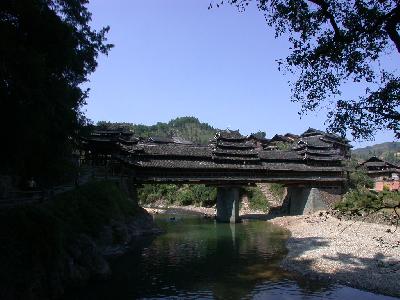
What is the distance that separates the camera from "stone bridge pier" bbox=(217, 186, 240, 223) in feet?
144

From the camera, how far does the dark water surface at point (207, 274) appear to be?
17.0 m

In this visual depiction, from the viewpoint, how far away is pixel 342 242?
28.7 m

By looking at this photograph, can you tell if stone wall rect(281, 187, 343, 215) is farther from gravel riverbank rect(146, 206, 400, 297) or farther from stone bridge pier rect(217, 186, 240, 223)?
stone bridge pier rect(217, 186, 240, 223)

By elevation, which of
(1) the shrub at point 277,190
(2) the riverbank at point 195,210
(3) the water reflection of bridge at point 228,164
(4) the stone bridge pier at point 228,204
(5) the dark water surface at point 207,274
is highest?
(3) the water reflection of bridge at point 228,164

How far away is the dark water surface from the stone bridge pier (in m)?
10.0

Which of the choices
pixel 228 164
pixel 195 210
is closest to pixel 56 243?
pixel 228 164

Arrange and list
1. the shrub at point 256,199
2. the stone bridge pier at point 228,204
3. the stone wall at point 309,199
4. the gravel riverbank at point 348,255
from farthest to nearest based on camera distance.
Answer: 1. the shrub at point 256,199
2. the stone wall at point 309,199
3. the stone bridge pier at point 228,204
4. the gravel riverbank at point 348,255

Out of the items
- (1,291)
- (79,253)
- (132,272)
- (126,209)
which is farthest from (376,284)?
(126,209)

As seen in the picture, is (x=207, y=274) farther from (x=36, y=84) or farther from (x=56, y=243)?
(x=36, y=84)

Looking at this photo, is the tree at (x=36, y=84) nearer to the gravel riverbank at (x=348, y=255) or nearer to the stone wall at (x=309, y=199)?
the gravel riverbank at (x=348, y=255)

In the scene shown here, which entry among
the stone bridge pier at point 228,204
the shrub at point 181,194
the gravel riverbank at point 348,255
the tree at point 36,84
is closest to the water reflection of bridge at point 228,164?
the stone bridge pier at point 228,204

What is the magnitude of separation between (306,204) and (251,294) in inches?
1310

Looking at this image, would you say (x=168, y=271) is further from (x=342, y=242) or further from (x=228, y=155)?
(x=228, y=155)

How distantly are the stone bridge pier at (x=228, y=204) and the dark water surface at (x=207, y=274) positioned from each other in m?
10.0
